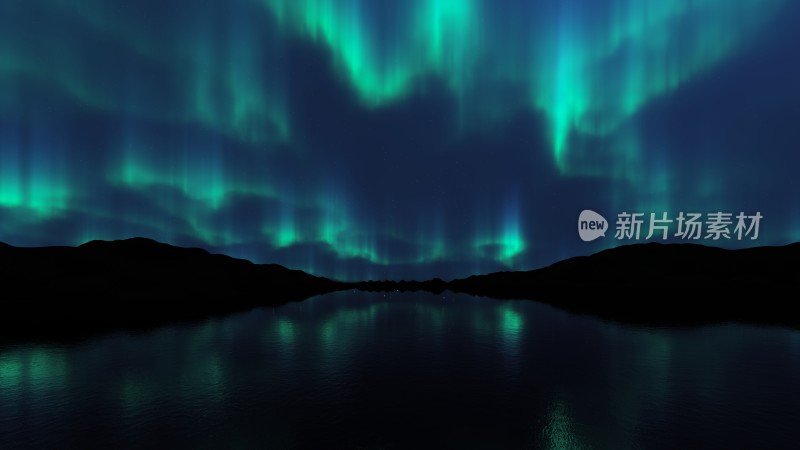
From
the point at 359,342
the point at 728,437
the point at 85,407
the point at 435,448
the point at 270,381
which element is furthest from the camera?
the point at 359,342

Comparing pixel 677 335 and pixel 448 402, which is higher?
pixel 448 402

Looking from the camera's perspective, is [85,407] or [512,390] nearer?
[85,407]

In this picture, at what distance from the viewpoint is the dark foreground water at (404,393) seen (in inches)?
1198

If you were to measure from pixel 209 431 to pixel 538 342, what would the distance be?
68.0 m

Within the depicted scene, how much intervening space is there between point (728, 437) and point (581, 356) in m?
33.6

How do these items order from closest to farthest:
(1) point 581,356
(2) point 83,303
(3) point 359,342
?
(1) point 581,356, (3) point 359,342, (2) point 83,303

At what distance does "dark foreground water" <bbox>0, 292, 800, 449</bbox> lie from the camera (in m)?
30.4

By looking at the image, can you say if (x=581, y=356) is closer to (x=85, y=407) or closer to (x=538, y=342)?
(x=538, y=342)

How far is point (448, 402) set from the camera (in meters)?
38.4

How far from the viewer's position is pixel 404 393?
41.8 metres

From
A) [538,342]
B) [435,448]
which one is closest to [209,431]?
[435,448]

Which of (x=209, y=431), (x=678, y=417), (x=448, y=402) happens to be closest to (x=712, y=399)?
(x=678, y=417)

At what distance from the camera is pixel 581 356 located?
63.9 m

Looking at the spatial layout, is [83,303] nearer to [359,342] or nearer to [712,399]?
[359,342]
